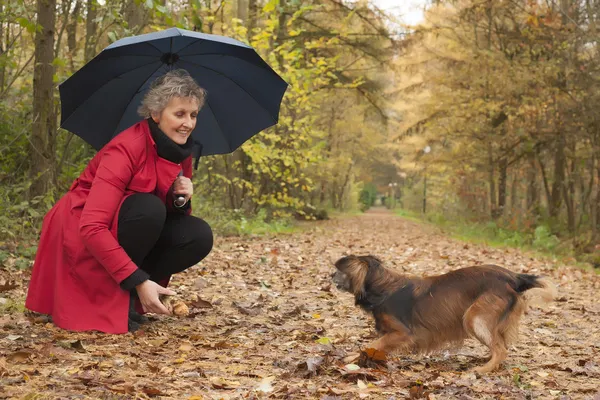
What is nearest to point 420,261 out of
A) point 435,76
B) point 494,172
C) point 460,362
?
point 460,362

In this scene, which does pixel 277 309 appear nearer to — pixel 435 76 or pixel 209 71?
pixel 209 71

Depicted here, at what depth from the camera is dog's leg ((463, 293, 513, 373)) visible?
3789 millimetres

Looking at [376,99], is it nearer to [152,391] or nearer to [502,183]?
[502,183]

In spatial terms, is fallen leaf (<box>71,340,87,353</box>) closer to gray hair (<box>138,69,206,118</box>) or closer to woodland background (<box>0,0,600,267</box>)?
gray hair (<box>138,69,206,118</box>)

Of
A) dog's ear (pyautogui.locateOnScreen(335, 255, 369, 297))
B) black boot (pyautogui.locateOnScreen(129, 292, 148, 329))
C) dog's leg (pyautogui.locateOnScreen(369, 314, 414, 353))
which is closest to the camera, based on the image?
dog's leg (pyautogui.locateOnScreen(369, 314, 414, 353))

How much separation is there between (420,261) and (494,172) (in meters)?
10.9

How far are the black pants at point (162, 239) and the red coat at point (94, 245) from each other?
0.13 meters

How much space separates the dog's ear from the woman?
1226 millimetres

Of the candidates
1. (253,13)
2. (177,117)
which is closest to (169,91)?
(177,117)

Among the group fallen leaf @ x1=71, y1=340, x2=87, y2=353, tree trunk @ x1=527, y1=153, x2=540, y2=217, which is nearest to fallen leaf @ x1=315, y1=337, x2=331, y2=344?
fallen leaf @ x1=71, y1=340, x2=87, y2=353

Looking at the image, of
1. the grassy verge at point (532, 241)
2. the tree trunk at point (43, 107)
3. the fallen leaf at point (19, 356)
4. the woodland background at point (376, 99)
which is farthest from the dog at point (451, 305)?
the grassy verge at point (532, 241)

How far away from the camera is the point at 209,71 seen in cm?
490

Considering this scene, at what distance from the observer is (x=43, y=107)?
6.95 metres

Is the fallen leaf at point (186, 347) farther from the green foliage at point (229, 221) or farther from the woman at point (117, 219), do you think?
the green foliage at point (229, 221)
